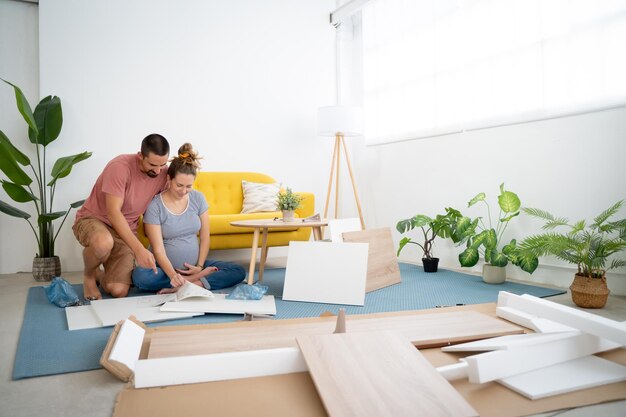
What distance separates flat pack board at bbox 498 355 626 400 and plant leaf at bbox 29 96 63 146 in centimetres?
358

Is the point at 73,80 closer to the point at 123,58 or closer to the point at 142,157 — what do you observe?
the point at 123,58

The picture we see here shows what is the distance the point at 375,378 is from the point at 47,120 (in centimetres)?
340

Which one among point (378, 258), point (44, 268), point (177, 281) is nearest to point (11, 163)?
point (44, 268)

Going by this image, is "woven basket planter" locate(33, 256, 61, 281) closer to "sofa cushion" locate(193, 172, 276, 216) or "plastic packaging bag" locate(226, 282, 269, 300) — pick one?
"sofa cushion" locate(193, 172, 276, 216)

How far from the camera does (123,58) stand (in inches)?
161

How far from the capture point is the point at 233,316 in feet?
7.39

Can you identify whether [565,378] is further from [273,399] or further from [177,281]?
[177,281]

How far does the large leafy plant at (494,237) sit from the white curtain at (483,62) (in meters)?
0.60

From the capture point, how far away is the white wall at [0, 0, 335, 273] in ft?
12.7

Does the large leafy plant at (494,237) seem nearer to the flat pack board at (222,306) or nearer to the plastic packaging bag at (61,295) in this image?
the flat pack board at (222,306)

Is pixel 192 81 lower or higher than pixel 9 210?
higher

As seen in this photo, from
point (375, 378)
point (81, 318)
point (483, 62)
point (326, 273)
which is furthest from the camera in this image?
point (483, 62)

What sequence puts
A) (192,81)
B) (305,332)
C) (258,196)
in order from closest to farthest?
(305,332), (258,196), (192,81)

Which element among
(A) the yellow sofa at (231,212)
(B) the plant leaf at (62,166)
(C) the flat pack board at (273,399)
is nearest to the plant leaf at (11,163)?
(B) the plant leaf at (62,166)
